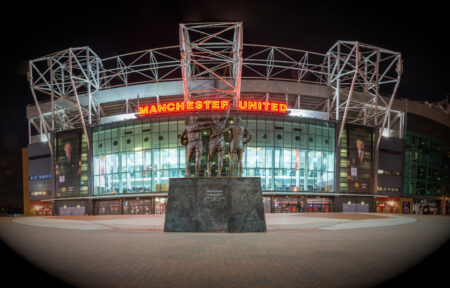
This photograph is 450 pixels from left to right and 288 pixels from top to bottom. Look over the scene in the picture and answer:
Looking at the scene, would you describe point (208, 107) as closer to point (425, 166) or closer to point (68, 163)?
point (68, 163)

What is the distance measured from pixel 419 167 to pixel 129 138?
5319 centimetres

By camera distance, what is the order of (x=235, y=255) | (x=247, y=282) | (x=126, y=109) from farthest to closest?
(x=126, y=109) → (x=235, y=255) → (x=247, y=282)

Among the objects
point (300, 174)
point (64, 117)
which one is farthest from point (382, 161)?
point (64, 117)

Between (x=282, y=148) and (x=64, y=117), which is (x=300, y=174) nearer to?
(x=282, y=148)

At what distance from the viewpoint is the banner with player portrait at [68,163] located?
1895 inches

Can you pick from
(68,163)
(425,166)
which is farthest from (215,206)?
(425,166)

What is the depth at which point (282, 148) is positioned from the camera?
4288 centimetres

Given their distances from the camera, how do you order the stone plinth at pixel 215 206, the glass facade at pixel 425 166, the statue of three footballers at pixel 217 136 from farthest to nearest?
1. the glass facade at pixel 425 166
2. the statue of three footballers at pixel 217 136
3. the stone plinth at pixel 215 206

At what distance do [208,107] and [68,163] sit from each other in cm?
2724

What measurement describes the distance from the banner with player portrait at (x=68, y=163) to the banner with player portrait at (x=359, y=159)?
43.9 metres

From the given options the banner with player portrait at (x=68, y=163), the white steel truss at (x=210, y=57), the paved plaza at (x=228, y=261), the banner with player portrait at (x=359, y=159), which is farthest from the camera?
the banner with player portrait at (x=68, y=163)

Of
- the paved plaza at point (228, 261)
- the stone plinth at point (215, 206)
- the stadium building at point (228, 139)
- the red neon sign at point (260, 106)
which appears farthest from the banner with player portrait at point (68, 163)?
the paved plaza at point (228, 261)

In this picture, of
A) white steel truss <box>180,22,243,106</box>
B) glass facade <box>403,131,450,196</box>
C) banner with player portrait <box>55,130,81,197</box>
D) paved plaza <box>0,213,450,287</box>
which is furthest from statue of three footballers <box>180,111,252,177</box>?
glass facade <box>403,131,450,196</box>

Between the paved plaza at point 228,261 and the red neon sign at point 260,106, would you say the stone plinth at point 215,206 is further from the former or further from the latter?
the red neon sign at point 260,106
